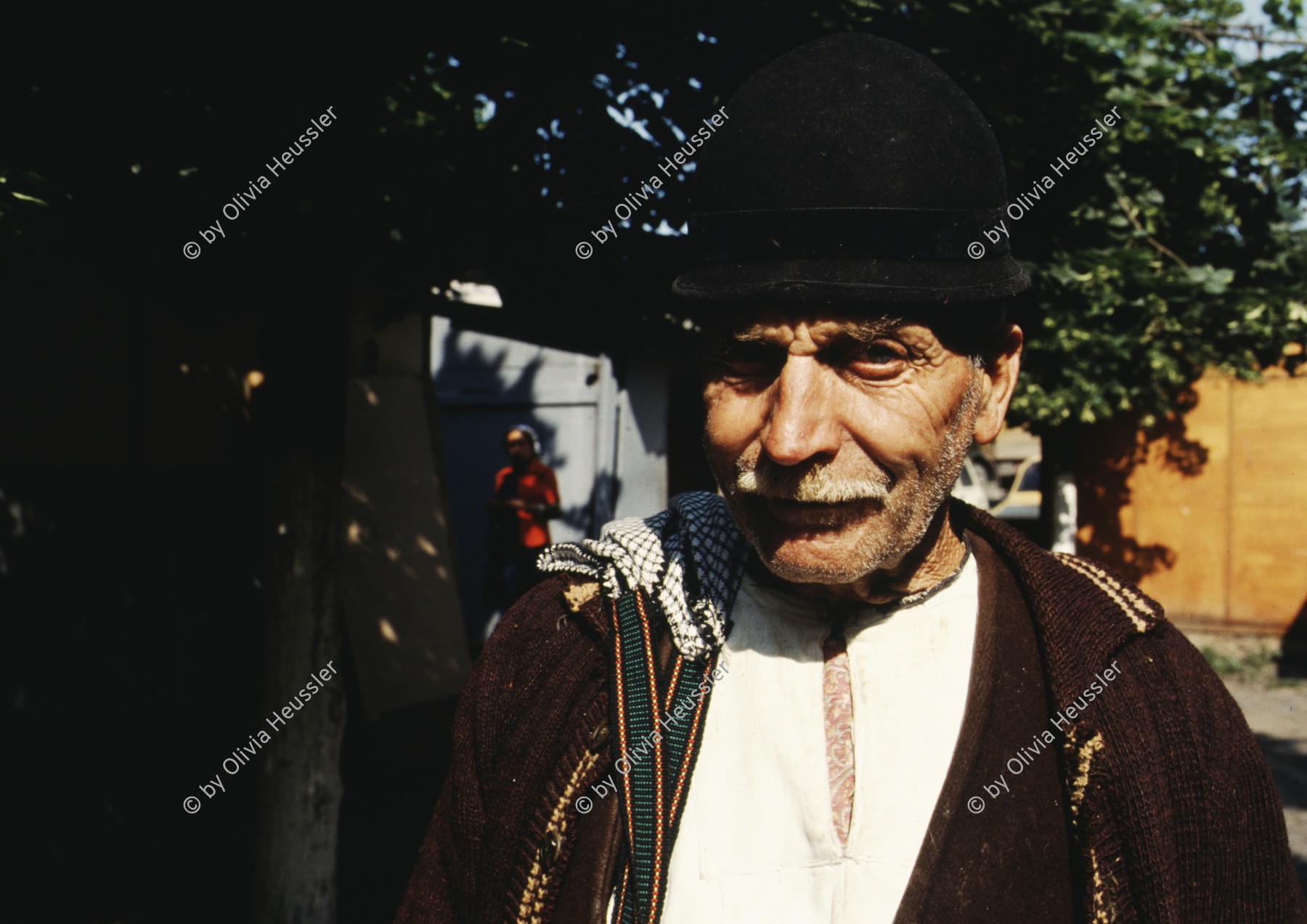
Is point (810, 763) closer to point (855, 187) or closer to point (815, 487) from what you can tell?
point (815, 487)

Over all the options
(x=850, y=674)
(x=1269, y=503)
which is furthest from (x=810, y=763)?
(x=1269, y=503)

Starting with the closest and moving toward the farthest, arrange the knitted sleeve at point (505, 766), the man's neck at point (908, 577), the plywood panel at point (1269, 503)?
the knitted sleeve at point (505, 766), the man's neck at point (908, 577), the plywood panel at point (1269, 503)

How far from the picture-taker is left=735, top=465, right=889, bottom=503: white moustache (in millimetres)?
1284

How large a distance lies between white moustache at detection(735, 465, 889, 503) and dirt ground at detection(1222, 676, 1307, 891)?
455 cm

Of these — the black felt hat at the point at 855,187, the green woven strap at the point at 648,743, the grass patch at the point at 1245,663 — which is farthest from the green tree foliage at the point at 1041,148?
the grass patch at the point at 1245,663

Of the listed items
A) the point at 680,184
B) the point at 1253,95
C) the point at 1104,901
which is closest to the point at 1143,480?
the point at 1253,95

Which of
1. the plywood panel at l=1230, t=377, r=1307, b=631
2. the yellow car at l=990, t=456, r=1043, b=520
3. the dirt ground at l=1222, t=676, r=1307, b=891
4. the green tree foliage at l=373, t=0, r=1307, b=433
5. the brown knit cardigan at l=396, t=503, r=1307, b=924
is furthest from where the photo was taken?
the yellow car at l=990, t=456, r=1043, b=520

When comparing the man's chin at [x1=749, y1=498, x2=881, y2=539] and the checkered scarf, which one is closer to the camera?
the man's chin at [x1=749, y1=498, x2=881, y2=539]

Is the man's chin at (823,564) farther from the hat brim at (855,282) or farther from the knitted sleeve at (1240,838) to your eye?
the knitted sleeve at (1240,838)

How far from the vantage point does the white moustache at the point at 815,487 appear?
4.21 feet

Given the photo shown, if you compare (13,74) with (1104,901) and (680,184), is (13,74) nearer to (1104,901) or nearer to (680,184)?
(680,184)

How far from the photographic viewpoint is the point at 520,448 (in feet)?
27.5

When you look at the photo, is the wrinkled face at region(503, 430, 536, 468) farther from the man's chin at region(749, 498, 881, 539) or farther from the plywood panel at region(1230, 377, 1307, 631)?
the man's chin at region(749, 498, 881, 539)

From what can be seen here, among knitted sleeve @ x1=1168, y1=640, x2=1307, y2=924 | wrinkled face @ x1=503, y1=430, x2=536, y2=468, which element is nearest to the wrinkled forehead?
knitted sleeve @ x1=1168, y1=640, x2=1307, y2=924
